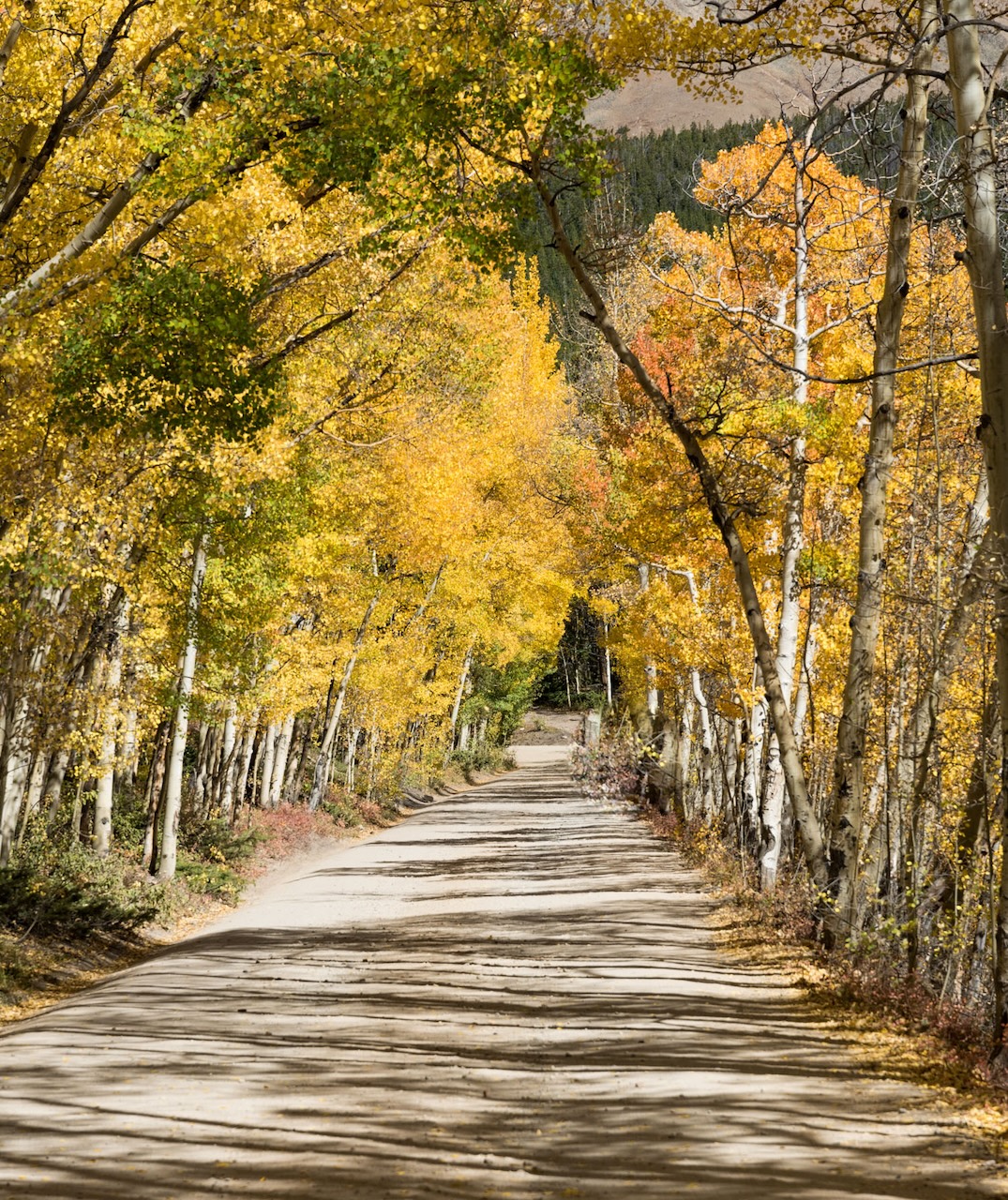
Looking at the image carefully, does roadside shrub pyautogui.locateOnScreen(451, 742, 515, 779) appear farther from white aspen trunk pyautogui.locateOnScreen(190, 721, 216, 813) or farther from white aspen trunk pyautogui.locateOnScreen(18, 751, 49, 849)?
white aspen trunk pyautogui.locateOnScreen(18, 751, 49, 849)

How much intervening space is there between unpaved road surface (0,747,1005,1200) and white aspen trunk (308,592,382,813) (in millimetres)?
10541

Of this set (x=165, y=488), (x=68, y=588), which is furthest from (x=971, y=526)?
(x=68, y=588)

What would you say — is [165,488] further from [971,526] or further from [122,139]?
[971,526]

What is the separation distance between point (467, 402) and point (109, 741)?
7103 mm

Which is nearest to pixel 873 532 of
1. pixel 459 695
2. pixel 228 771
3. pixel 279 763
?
pixel 228 771

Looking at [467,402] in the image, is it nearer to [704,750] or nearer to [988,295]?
[704,750]

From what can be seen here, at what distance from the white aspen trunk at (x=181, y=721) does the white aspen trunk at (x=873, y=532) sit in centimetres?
860

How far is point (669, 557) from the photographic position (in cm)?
1919

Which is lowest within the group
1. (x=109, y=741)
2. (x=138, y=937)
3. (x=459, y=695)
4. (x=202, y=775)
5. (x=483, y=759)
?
(x=138, y=937)

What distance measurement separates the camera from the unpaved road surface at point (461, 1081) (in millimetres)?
4949

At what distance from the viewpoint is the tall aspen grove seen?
805cm

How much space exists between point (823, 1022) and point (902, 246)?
5.77m

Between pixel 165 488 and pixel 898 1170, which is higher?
pixel 165 488

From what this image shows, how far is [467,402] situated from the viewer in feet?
55.7
